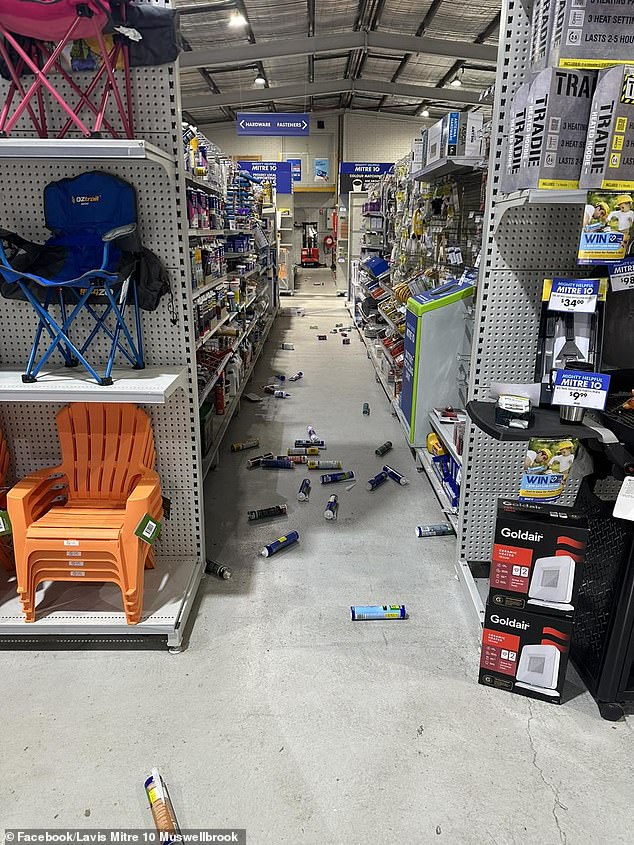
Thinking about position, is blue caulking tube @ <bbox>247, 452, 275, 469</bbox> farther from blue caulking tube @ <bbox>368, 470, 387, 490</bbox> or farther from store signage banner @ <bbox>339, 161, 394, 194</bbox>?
store signage banner @ <bbox>339, 161, 394, 194</bbox>

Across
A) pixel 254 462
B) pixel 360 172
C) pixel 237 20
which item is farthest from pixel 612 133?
pixel 360 172

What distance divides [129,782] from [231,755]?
0.32 m

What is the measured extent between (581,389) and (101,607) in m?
2.07

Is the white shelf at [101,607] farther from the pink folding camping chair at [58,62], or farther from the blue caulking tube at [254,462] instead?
the pink folding camping chair at [58,62]

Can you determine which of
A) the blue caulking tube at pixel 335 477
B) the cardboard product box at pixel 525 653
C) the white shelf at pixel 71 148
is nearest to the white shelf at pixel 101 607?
the cardboard product box at pixel 525 653

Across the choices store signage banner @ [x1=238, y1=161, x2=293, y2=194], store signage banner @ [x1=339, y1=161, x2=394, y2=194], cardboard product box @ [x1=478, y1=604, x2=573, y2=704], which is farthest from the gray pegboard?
store signage banner @ [x1=339, y1=161, x2=394, y2=194]

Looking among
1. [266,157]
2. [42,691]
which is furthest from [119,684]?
[266,157]

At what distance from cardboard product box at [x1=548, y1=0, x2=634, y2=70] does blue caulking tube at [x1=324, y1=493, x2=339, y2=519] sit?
8.10 feet

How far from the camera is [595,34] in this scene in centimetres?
176

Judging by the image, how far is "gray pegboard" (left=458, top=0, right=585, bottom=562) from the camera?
7.62 ft

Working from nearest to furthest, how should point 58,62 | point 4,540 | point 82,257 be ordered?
point 58,62, point 82,257, point 4,540

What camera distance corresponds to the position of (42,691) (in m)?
2.14

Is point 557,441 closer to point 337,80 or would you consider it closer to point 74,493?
point 74,493

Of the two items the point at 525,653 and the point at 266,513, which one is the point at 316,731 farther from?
the point at 266,513
